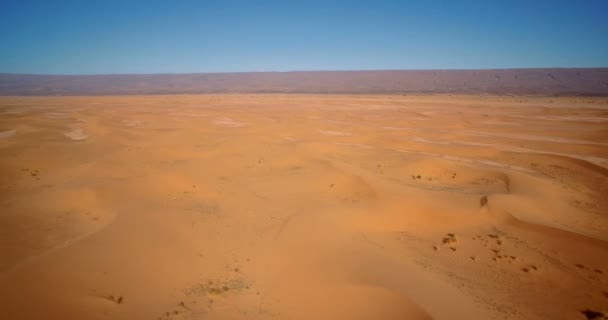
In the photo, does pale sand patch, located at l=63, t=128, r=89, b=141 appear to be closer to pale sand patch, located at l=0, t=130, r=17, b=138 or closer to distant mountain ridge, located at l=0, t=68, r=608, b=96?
pale sand patch, located at l=0, t=130, r=17, b=138

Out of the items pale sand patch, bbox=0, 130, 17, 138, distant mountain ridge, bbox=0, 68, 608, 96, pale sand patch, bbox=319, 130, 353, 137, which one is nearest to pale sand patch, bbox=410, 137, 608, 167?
pale sand patch, bbox=319, 130, 353, 137

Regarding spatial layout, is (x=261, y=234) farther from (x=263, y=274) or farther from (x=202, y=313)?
(x=202, y=313)

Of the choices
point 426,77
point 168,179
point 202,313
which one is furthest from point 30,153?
point 426,77

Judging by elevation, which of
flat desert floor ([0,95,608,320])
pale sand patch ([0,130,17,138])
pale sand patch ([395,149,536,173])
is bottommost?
flat desert floor ([0,95,608,320])

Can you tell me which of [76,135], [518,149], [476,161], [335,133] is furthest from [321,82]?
[476,161]

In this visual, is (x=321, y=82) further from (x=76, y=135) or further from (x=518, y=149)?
(x=518, y=149)
